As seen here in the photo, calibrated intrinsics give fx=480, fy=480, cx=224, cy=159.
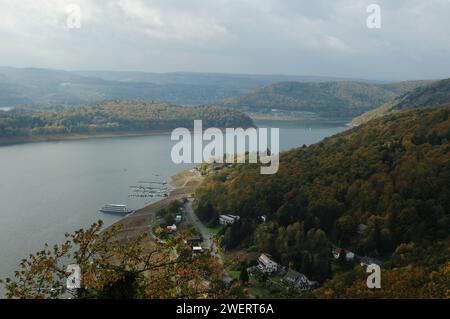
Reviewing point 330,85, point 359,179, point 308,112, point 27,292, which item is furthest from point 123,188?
point 330,85

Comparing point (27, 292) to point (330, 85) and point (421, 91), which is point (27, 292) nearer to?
point (421, 91)

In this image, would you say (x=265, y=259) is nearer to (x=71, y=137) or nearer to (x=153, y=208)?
(x=153, y=208)

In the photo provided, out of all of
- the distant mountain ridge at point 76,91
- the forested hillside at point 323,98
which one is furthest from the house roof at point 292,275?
the distant mountain ridge at point 76,91

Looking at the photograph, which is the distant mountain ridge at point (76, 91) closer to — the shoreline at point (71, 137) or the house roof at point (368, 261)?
the shoreline at point (71, 137)

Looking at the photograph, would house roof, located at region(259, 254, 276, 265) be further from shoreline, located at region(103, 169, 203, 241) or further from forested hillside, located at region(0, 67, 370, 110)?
forested hillside, located at region(0, 67, 370, 110)

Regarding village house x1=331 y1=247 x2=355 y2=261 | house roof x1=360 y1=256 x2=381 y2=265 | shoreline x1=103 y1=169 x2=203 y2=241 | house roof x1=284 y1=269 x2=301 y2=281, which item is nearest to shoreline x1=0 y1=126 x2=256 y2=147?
shoreline x1=103 y1=169 x2=203 y2=241

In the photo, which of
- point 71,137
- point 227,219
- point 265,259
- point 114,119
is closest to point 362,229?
point 265,259
